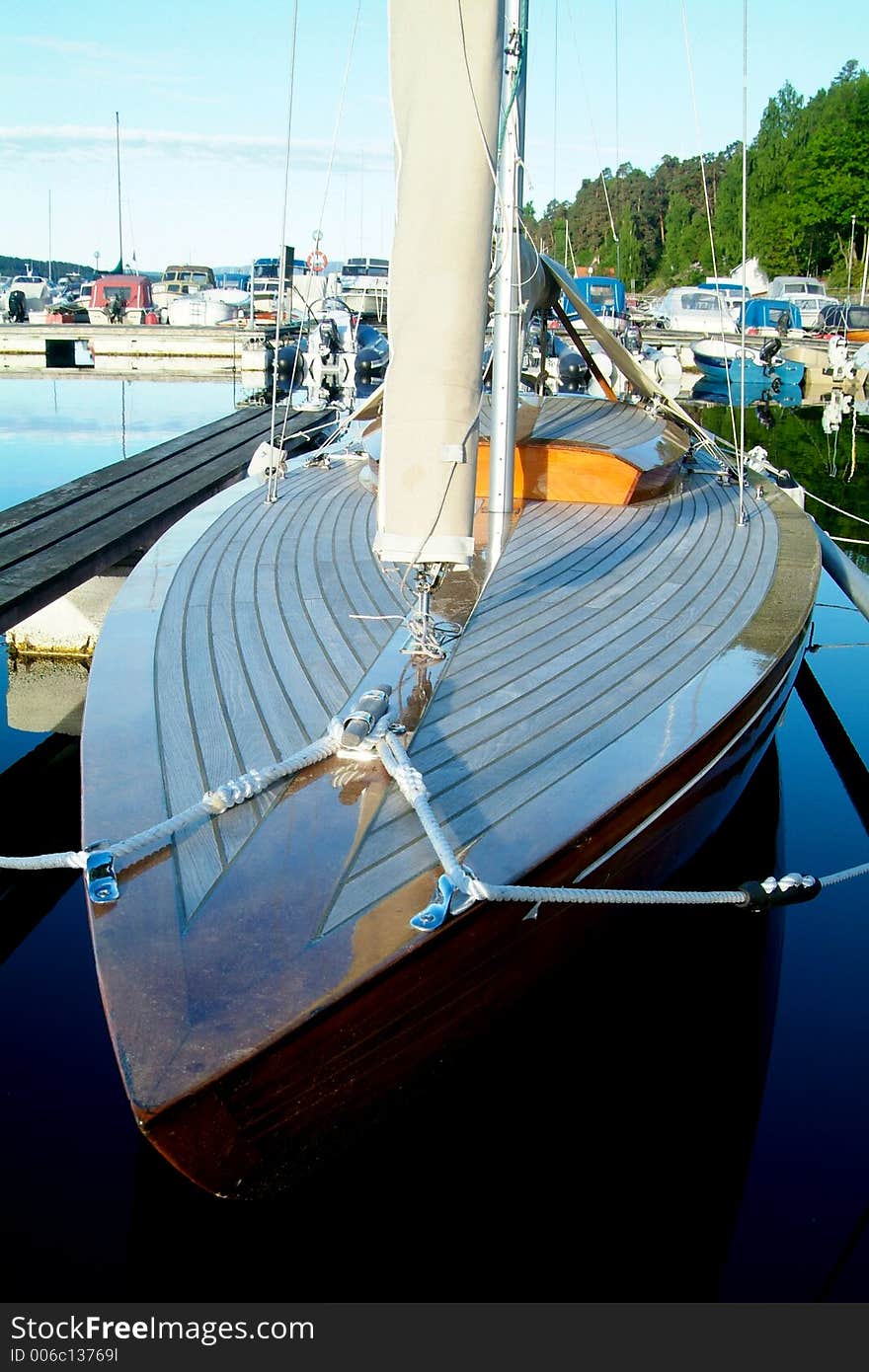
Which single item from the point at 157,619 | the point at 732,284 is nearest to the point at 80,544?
the point at 157,619

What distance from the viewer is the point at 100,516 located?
6.38 meters

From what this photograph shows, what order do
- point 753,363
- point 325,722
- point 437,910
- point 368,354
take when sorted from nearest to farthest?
1. point 437,910
2. point 325,722
3. point 368,354
4. point 753,363

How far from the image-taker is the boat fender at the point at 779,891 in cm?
254

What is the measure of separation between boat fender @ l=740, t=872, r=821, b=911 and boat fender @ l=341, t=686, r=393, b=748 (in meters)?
0.98

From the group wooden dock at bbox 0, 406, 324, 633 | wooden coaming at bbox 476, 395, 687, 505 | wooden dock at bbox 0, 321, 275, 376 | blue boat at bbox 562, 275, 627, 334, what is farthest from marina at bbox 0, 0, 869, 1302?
blue boat at bbox 562, 275, 627, 334

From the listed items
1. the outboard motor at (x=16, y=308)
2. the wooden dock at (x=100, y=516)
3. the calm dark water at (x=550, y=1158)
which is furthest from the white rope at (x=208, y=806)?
the outboard motor at (x=16, y=308)

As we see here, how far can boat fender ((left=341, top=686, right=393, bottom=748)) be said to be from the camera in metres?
2.59

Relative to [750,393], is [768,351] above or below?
above

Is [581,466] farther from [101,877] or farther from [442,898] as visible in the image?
[101,877]

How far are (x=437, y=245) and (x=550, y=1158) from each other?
2.49m

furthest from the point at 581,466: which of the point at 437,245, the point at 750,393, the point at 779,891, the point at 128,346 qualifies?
the point at 128,346

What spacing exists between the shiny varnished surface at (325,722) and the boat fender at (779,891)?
353 millimetres

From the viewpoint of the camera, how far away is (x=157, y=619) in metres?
3.56
